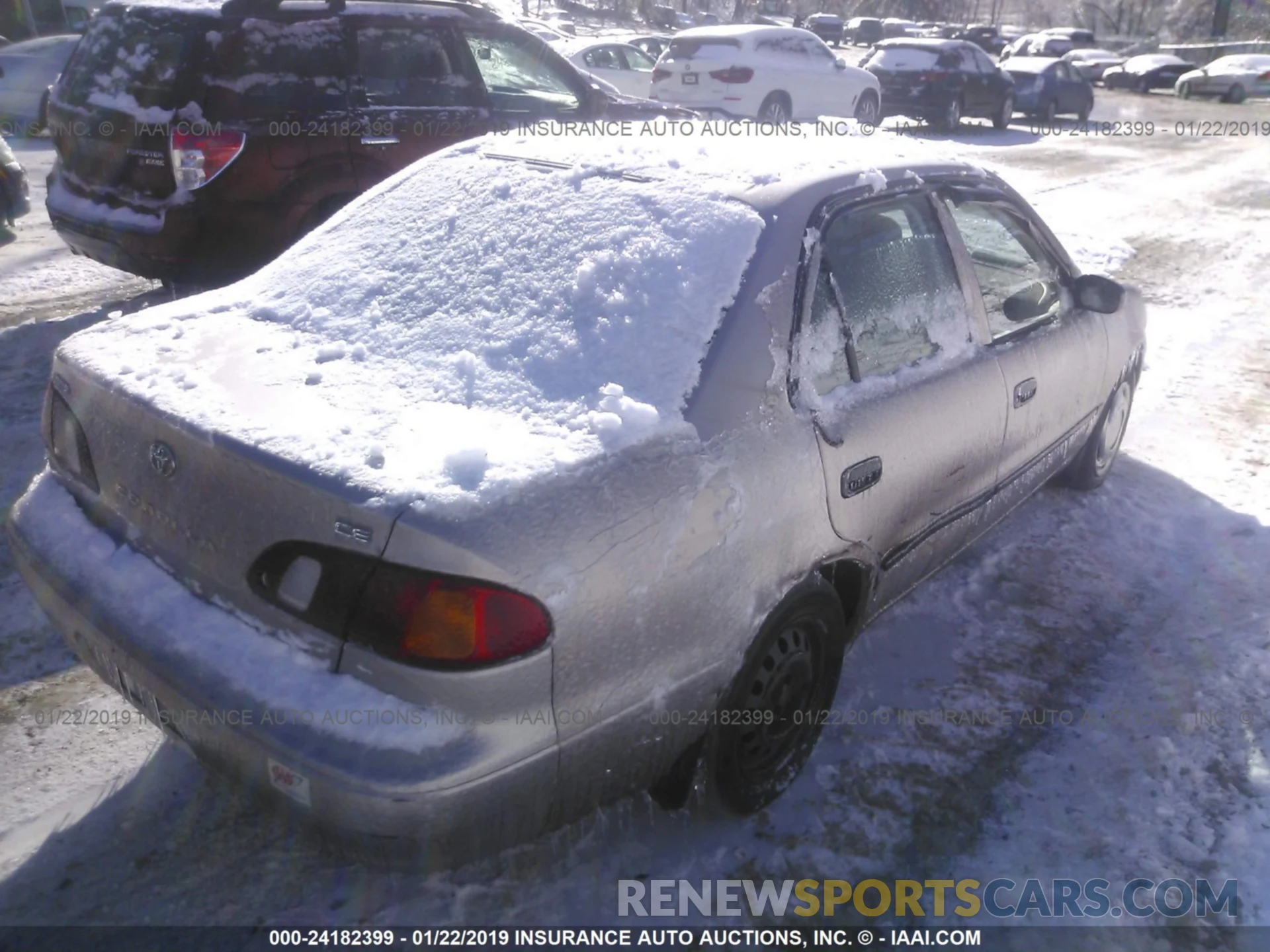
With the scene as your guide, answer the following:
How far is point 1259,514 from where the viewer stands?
462cm

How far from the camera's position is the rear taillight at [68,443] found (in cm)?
250

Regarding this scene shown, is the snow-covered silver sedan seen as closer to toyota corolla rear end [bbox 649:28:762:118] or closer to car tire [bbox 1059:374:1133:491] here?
car tire [bbox 1059:374:1133:491]

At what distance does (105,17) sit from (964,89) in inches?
688

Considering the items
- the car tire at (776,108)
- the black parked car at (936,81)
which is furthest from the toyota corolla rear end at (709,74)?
the black parked car at (936,81)

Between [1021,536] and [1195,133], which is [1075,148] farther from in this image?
[1021,536]

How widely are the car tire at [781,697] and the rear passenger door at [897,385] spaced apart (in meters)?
0.25

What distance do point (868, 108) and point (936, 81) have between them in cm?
192

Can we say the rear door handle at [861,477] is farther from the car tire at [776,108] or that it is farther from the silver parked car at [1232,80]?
the silver parked car at [1232,80]

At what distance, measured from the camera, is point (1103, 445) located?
15.5 ft

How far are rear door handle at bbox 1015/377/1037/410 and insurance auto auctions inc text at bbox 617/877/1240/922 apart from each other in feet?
5.21

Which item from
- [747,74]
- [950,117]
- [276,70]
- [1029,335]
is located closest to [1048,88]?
[950,117]

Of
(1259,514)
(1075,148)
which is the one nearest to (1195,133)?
(1075,148)

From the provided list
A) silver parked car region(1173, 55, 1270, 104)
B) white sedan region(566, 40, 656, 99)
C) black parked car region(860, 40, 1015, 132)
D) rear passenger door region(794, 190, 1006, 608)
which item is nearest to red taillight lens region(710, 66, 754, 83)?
white sedan region(566, 40, 656, 99)

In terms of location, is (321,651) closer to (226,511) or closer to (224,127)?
(226,511)
